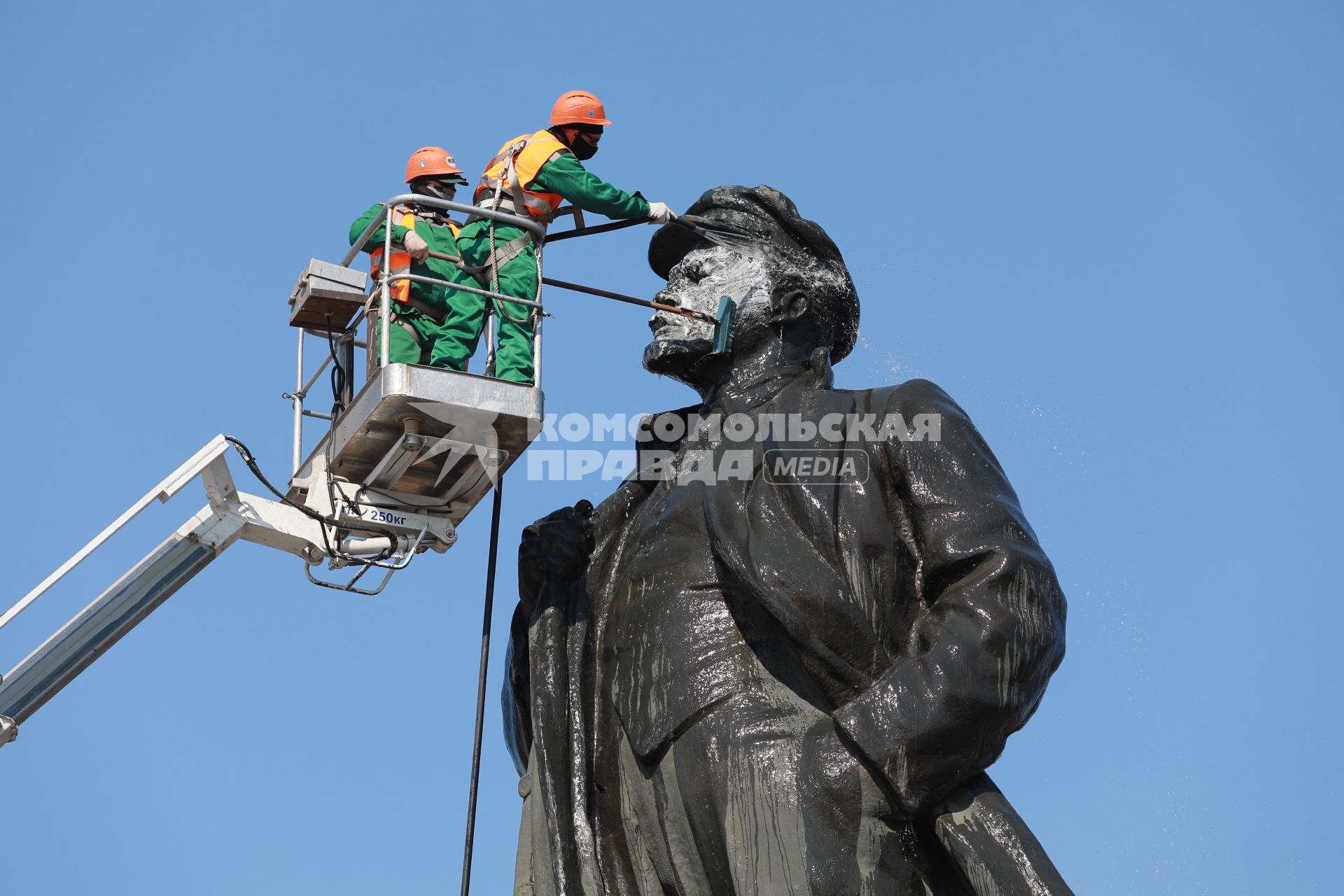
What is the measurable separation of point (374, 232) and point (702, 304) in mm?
4731

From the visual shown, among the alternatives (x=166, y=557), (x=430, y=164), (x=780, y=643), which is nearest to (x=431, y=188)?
(x=430, y=164)

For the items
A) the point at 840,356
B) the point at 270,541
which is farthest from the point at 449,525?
the point at 840,356

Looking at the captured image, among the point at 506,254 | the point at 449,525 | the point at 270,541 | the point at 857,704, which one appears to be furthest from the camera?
A: the point at 270,541

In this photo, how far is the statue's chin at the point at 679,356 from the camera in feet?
37.6

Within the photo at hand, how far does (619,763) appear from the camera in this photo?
1038cm

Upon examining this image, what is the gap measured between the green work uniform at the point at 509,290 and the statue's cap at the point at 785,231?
150 centimetres

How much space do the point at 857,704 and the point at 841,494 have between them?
1202 millimetres

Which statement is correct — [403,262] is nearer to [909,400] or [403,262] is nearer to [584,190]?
[584,190]

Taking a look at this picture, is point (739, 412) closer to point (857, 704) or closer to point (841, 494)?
point (841, 494)

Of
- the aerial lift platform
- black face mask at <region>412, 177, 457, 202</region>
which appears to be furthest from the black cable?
black face mask at <region>412, 177, 457, 202</region>

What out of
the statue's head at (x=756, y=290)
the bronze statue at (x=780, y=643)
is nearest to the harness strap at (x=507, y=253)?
the statue's head at (x=756, y=290)

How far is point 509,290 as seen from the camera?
1383 cm

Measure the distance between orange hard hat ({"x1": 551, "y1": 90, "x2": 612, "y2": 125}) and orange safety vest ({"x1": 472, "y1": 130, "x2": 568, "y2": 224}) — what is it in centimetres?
12

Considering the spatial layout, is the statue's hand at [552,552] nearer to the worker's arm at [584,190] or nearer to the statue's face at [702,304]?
the statue's face at [702,304]
